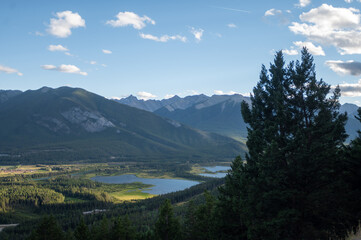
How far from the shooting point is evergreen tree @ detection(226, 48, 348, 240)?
84.8 ft

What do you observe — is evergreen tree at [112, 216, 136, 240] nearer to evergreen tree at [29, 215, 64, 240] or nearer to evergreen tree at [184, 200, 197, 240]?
evergreen tree at [184, 200, 197, 240]

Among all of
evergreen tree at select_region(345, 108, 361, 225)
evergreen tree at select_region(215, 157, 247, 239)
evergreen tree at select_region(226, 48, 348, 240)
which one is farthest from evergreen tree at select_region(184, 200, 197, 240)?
evergreen tree at select_region(345, 108, 361, 225)

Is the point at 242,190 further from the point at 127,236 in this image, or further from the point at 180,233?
the point at 127,236

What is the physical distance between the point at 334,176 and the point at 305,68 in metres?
11.7

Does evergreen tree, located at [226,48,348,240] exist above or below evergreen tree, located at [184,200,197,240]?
above

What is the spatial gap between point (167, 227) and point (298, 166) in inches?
1561

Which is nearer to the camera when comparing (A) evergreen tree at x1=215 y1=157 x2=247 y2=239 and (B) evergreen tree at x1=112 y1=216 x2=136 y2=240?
(A) evergreen tree at x1=215 y1=157 x2=247 y2=239

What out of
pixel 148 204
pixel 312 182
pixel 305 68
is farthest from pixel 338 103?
pixel 148 204

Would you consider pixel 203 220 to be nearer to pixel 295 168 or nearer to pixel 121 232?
pixel 121 232

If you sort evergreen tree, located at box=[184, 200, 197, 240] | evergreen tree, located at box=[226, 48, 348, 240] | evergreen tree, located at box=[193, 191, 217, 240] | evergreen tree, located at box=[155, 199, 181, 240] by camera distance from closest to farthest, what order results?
1. evergreen tree, located at box=[226, 48, 348, 240]
2. evergreen tree, located at box=[193, 191, 217, 240]
3. evergreen tree, located at box=[184, 200, 197, 240]
4. evergreen tree, located at box=[155, 199, 181, 240]

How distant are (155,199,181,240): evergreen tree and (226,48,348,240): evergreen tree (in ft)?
98.2

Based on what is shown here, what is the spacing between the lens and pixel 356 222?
1049 inches

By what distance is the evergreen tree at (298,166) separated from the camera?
84.8 ft

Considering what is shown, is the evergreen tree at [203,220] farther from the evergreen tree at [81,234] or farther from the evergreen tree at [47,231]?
the evergreen tree at [47,231]
